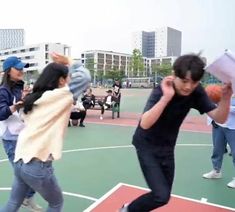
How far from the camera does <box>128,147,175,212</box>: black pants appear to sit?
2.85m

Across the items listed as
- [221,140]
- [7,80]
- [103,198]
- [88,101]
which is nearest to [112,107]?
[88,101]

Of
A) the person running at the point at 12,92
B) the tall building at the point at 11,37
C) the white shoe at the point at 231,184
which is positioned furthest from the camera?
the tall building at the point at 11,37

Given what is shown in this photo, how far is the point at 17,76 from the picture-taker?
369 cm

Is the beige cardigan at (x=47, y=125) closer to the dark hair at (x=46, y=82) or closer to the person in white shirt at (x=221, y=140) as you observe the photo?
the dark hair at (x=46, y=82)

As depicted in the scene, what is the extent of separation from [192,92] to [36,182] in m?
1.40

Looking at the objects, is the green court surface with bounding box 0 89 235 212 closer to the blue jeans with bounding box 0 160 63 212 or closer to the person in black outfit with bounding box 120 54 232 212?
the blue jeans with bounding box 0 160 63 212

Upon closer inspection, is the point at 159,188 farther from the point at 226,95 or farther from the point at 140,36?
the point at 140,36

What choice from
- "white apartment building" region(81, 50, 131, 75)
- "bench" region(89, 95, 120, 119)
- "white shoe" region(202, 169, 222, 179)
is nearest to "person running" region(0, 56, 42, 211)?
"white shoe" region(202, 169, 222, 179)

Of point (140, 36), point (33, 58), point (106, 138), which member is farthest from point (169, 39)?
point (106, 138)

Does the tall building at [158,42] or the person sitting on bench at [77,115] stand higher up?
the tall building at [158,42]

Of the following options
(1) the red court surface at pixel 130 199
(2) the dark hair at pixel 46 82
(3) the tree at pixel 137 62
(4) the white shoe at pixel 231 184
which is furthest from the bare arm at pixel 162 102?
(3) the tree at pixel 137 62

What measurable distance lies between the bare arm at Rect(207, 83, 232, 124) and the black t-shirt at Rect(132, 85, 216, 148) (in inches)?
2.1

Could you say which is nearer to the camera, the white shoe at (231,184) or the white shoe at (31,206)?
the white shoe at (31,206)

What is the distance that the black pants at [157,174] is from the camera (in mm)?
2850
